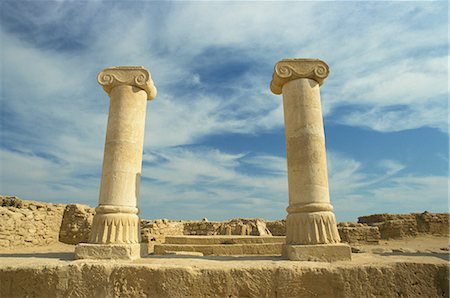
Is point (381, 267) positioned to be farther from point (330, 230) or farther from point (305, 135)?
point (305, 135)

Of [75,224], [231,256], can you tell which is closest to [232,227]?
[75,224]

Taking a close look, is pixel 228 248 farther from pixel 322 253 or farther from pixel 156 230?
pixel 156 230

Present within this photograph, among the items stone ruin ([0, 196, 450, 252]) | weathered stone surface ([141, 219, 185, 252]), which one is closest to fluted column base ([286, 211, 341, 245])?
stone ruin ([0, 196, 450, 252])

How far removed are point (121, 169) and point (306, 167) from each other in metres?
3.69

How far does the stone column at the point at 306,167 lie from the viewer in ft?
16.6

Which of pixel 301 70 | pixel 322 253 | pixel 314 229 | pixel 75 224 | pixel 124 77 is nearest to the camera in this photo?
pixel 322 253

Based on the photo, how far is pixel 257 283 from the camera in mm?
4219

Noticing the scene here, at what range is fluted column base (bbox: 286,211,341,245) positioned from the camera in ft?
16.8

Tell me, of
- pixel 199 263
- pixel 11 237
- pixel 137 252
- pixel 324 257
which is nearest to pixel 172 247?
pixel 137 252

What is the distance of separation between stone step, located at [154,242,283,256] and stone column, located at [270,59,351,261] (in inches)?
192

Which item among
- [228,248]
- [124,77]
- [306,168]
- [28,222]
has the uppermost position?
[124,77]

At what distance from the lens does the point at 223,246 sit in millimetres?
9922

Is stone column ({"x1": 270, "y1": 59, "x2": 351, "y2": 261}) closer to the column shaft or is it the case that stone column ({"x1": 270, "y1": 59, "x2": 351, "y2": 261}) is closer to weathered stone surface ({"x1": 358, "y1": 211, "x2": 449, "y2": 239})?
the column shaft

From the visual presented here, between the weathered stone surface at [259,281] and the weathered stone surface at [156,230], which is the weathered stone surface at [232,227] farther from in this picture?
the weathered stone surface at [259,281]
